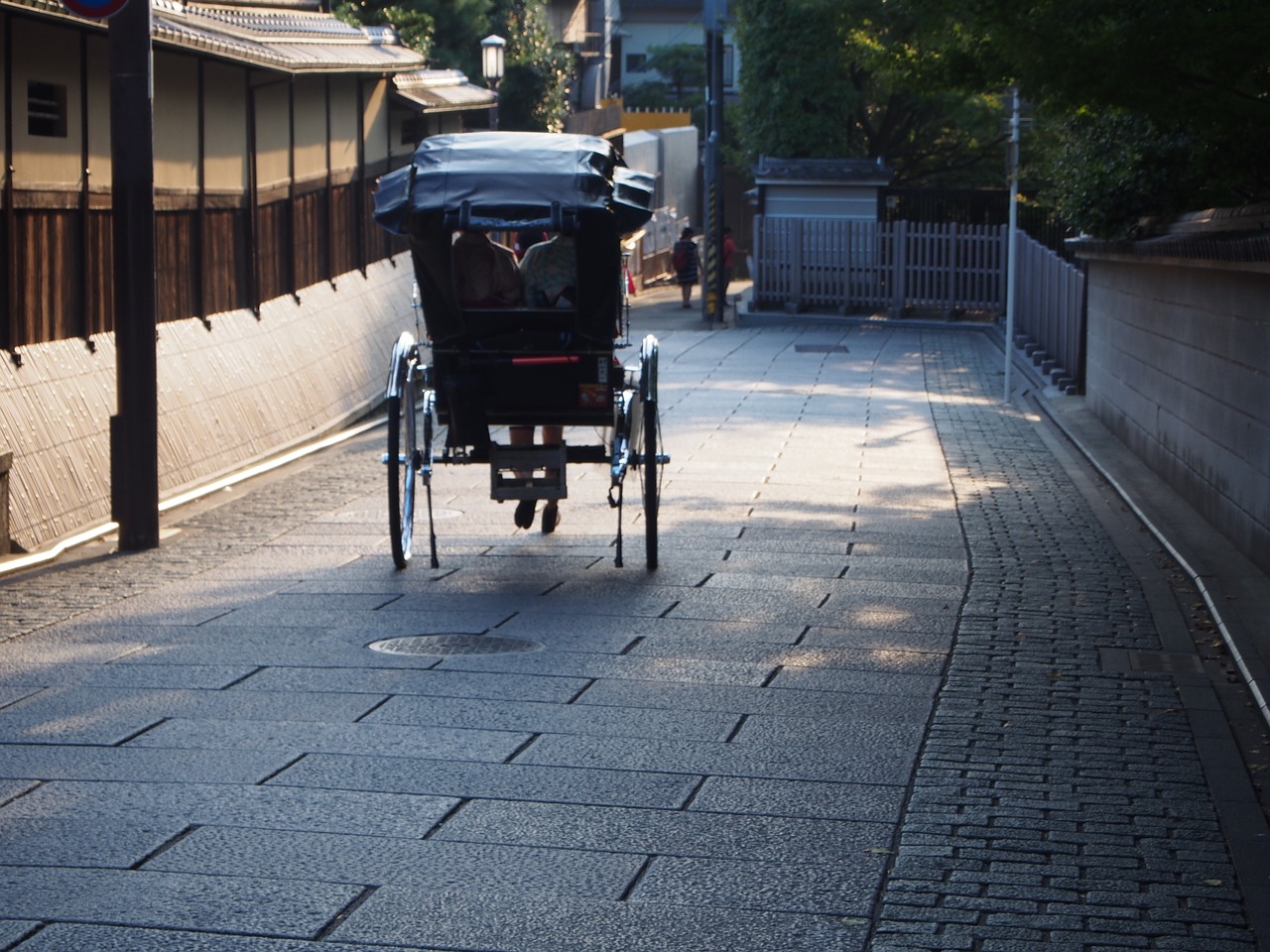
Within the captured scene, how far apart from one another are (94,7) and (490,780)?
5949mm

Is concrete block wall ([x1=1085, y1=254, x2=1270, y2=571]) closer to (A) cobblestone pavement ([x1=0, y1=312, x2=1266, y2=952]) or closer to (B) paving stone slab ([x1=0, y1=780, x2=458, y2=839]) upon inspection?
(A) cobblestone pavement ([x1=0, y1=312, x2=1266, y2=952])

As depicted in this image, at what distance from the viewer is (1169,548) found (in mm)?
10305

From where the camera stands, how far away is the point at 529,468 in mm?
9555

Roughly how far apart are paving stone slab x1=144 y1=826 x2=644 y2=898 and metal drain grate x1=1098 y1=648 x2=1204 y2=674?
11.1 ft

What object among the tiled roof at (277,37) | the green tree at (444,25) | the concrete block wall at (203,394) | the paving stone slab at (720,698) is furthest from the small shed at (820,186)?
the paving stone slab at (720,698)

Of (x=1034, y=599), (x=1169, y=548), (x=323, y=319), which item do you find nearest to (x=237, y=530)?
(x=1034, y=599)

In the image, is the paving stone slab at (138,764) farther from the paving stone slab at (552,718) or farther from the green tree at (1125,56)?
the green tree at (1125,56)

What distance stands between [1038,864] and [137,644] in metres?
4.46

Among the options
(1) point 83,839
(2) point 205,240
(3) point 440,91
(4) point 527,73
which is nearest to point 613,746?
(1) point 83,839

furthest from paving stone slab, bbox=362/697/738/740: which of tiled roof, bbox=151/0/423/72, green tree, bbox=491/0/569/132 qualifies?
green tree, bbox=491/0/569/132

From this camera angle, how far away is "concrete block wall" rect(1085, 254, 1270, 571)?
386 inches

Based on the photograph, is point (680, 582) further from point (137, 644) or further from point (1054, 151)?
point (1054, 151)

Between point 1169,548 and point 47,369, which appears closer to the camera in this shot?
point 1169,548

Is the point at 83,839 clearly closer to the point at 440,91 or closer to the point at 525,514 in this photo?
the point at 525,514
